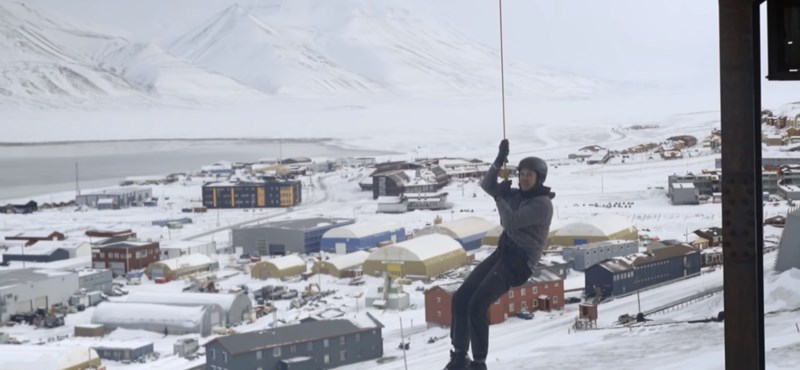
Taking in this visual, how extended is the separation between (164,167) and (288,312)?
11972 millimetres

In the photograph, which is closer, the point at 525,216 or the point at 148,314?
the point at 525,216

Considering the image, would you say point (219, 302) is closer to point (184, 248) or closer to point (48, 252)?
point (184, 248)

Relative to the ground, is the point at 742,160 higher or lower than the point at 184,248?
higher

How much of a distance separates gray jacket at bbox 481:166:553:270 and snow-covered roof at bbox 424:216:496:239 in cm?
484

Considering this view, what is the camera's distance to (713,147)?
1175 cm

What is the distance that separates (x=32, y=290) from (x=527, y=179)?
13.5ft

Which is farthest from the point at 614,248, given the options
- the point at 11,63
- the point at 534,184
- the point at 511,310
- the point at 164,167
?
the point at 11,63

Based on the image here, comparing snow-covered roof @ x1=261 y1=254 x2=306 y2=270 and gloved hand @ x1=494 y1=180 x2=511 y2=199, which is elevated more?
gloved hand @ x1=494 y1=180 x2=511 y2=199

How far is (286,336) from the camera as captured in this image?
269 cm

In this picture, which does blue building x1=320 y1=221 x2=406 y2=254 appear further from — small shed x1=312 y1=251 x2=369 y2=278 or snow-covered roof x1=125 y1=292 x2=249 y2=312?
snow-covered roof x1=125 y1=292 x2=249 y2=312

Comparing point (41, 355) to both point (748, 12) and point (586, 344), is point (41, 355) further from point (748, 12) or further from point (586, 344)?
point (748, 12)

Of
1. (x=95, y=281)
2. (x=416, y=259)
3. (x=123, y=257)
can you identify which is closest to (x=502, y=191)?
(x=416, y=259)

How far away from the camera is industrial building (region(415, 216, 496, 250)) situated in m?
5.82

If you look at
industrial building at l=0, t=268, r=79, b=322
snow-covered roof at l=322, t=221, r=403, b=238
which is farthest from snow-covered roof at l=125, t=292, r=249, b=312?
snow-covered roof at l=322, t=221, r=403, b=238
